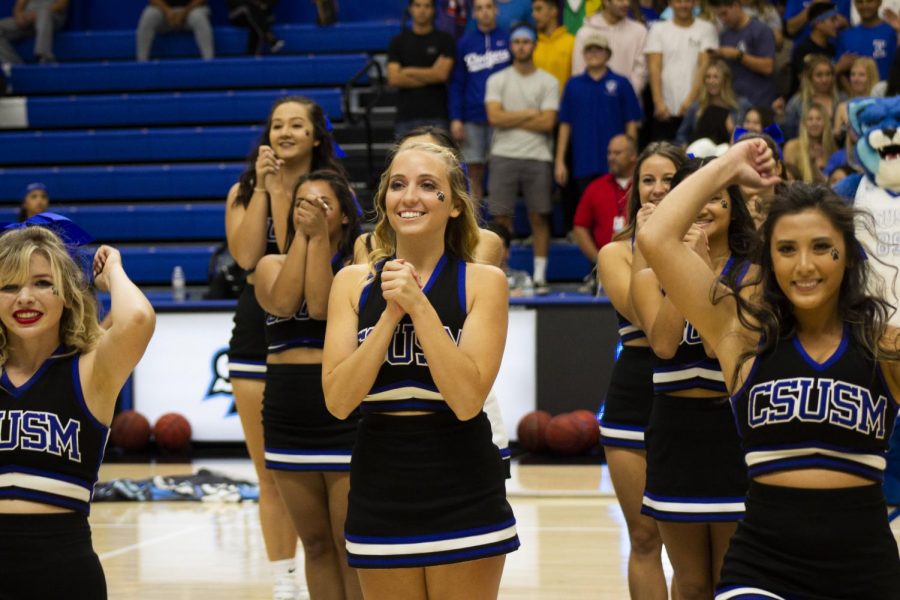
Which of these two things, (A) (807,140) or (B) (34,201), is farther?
(B) (34,201)

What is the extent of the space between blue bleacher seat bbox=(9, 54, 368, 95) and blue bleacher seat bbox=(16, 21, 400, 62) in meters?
0.49

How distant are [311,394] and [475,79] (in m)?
6.74

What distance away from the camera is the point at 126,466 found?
8531 mm

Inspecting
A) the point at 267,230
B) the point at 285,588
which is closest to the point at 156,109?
the point at 267,230

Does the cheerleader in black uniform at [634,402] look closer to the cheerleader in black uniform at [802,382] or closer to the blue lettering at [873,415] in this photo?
the cheerleader in black uniform at [802,382]

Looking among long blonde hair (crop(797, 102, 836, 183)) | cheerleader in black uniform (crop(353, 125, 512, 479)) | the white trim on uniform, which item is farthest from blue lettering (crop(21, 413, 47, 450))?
long blonde hair (crop(797, 102, 836, 183))

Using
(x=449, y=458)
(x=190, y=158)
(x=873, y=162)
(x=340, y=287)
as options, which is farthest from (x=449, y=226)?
(x=190, y=158)

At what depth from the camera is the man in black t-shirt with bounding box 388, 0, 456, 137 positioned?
1050 cm

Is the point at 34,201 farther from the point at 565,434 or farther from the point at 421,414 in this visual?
the point at 421,414

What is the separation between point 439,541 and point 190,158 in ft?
33.7

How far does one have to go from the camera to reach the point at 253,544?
6.32 m

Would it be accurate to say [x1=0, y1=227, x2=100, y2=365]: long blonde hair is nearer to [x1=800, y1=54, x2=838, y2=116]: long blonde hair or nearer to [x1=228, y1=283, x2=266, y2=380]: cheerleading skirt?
[x1=228, y1=283, x2=266, y2=380]: cheerleading skirt

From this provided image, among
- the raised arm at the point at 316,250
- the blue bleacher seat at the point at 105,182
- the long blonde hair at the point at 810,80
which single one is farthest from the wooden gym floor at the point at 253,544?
the blue bleacher seat at the point at 105,182

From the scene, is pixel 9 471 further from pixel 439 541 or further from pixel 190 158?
pixel 190 158
